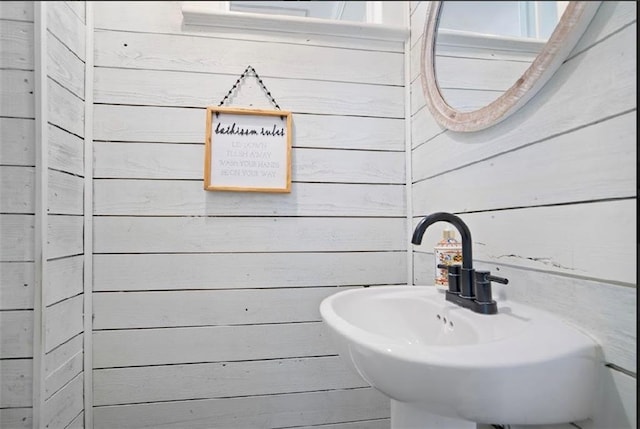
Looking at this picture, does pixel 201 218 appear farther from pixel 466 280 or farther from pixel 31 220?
pixel 466 280

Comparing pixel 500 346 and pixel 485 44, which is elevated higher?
pixel 485 44

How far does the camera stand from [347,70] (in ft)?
3.81

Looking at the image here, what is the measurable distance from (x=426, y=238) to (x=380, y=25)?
0.74m

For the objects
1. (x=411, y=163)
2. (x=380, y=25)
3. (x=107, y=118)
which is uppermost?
(x=380, y=25)

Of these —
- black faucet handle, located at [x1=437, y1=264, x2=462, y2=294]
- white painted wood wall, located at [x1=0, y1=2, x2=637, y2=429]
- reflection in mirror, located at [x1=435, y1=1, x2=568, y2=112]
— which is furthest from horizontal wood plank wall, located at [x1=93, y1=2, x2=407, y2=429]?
black faucet handle, located at [x1=437, y1=264, x2=462, y2=294]

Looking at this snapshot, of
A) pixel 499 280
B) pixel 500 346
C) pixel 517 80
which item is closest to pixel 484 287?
pixel 499 280

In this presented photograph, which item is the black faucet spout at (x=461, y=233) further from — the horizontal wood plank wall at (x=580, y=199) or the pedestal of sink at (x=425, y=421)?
the pedestal of sink at (x=425, y=421)

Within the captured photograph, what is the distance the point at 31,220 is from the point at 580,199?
118 centimetres

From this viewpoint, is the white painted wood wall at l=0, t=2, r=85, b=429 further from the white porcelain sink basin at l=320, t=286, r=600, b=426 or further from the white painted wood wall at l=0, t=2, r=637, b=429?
the white porcelain sink basin at l=320, t=286, r=600, b=426

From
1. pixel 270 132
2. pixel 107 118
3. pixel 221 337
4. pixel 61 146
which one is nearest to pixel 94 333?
pixel 221 337

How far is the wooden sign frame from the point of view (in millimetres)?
1069

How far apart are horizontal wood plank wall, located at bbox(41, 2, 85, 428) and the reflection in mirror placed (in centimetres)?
106

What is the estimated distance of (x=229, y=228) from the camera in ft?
3.57

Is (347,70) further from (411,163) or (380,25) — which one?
(411,163)
